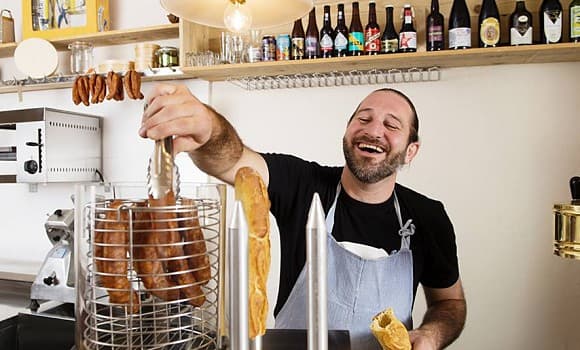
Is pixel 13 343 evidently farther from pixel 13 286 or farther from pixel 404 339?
pixel 404 339

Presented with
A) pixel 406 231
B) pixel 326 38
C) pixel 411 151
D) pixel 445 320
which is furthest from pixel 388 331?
pixel 326 38

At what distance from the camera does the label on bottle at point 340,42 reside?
1.86 m

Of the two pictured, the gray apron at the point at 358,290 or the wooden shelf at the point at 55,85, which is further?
the wooden shelf at the point at 55,85

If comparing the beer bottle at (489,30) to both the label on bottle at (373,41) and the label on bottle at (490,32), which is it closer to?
the label on bottle at (490,32)

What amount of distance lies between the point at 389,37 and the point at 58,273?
153cm

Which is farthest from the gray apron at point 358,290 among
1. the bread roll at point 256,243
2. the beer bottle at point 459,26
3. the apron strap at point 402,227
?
the bread roll at point 256,243

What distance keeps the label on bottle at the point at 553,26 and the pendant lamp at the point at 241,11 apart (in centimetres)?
103

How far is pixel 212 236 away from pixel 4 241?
8.74 ft

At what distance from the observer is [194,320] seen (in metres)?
0.42

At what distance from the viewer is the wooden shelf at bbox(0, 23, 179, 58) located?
7.22ft

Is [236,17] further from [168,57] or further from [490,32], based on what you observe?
[168,57]

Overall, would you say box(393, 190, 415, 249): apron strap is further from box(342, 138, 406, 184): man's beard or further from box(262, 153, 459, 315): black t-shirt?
box(342, 138, 406, 184): man's beard

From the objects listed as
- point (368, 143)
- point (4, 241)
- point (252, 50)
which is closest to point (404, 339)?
point (368, 143)

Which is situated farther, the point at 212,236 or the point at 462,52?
the point at 462,52
